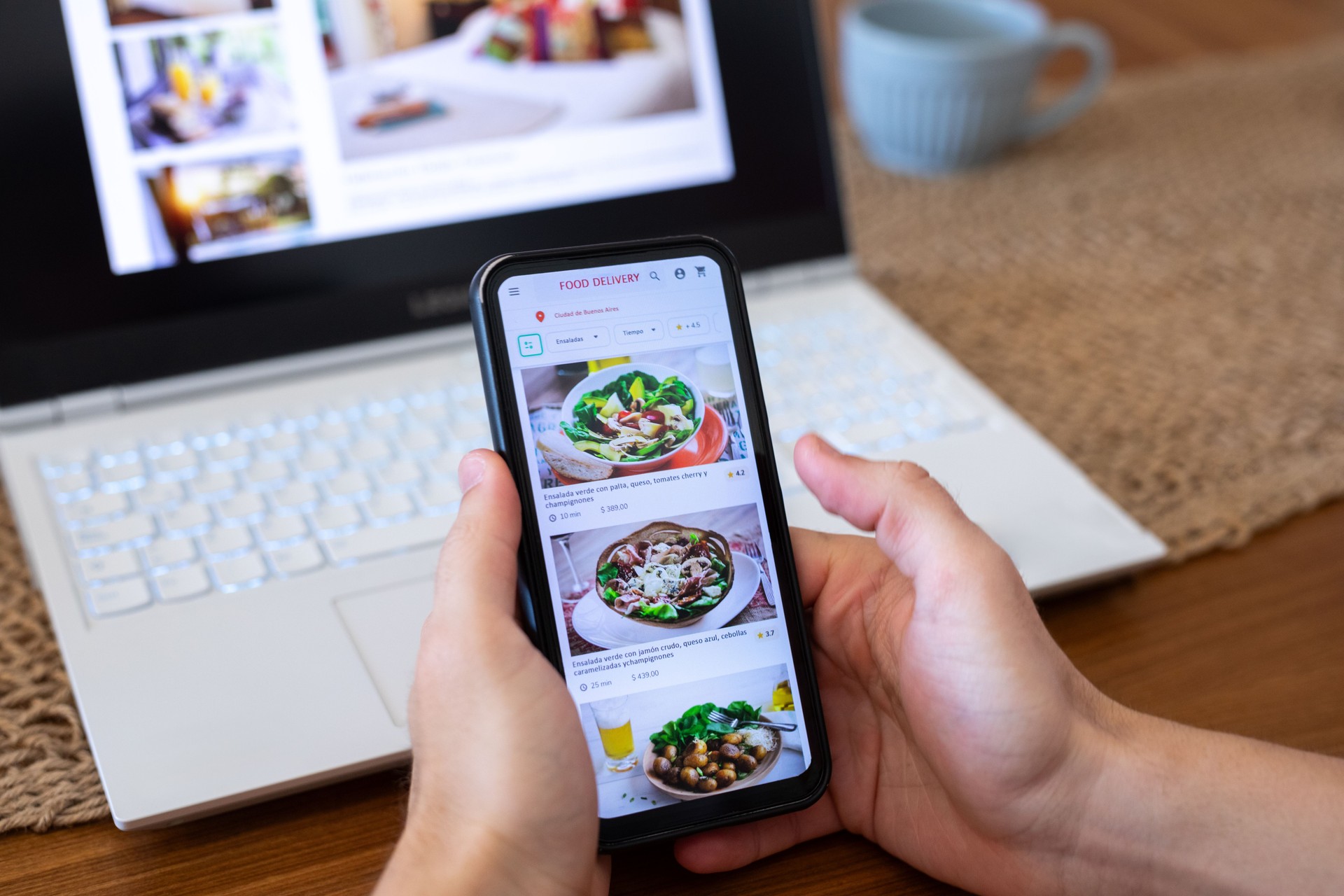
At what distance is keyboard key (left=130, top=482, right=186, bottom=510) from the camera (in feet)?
1.68

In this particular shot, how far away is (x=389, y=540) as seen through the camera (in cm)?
50

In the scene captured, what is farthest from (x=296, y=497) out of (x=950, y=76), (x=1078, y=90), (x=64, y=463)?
(x=1078, y=90)

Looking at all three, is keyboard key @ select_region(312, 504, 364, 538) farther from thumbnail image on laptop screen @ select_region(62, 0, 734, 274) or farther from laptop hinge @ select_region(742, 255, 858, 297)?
laptop hinge @ select_region(742, 255, 858, 297)

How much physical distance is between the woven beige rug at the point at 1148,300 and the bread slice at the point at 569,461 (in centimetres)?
21

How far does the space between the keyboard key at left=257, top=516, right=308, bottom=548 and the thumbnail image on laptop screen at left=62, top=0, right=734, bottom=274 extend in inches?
6.2

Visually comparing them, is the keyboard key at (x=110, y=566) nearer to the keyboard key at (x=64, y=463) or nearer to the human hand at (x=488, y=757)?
the keyboard key at (x=64, y=463)

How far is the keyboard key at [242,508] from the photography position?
503 millimetres

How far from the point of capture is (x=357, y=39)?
57 centimetres

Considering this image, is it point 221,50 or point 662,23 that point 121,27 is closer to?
point 221,50

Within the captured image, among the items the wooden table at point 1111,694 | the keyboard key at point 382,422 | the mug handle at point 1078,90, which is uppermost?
the mug handle at point 1078,90

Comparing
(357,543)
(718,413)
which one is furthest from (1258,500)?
(357,543)

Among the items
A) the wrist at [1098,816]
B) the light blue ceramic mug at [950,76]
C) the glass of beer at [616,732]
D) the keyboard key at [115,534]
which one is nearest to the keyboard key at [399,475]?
the keyboard key at [115,534]

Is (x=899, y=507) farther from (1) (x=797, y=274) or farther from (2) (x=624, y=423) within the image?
(1) (x=797, y=274)

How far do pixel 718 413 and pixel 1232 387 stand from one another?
41 centimetres
